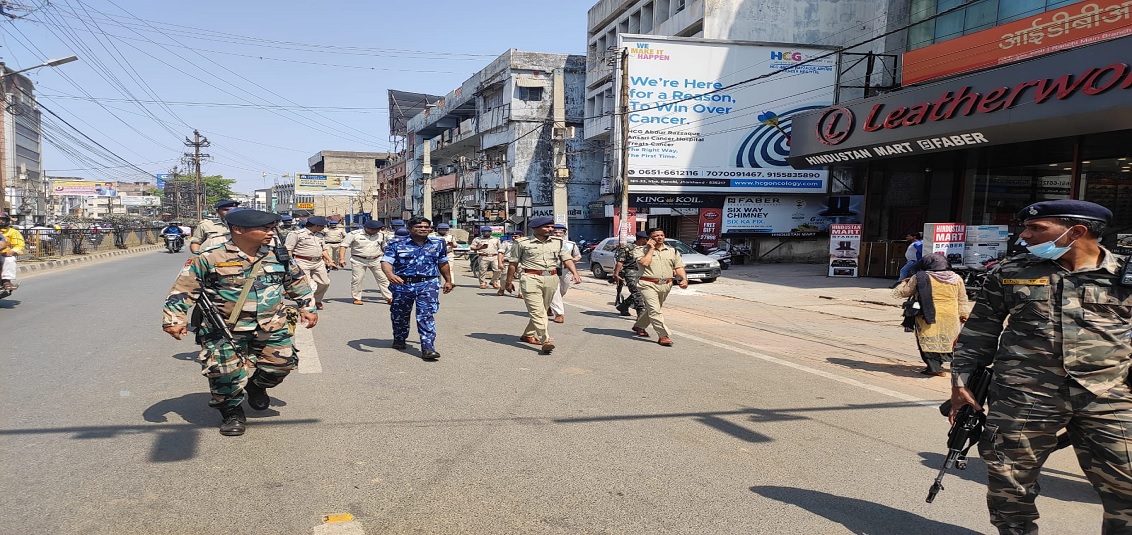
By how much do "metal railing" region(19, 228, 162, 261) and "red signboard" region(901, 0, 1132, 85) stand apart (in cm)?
2673

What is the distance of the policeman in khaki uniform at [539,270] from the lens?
24.8 ft

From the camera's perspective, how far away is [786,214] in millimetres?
27219

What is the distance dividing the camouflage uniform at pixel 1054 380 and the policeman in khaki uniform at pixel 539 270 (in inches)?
197

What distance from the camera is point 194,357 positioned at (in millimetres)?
6703

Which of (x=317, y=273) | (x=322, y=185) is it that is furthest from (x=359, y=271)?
(x=322, y=185)

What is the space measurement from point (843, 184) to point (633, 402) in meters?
25.0

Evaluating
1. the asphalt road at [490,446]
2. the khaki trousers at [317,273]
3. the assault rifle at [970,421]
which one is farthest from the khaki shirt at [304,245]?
the assault rifle at [970,421]

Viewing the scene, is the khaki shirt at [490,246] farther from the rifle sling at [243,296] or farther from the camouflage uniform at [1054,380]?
the camouflage uniform at [1054,380]

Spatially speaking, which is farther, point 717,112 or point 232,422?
point 717,112

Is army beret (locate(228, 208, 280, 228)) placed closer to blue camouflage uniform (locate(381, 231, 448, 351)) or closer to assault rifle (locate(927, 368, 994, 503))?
blue camouflage uniform (locate(381, 231, 448, 351))

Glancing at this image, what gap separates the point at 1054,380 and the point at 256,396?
459 cm

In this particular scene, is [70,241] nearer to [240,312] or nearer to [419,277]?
[419,277]

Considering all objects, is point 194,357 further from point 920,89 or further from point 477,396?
point 920,89

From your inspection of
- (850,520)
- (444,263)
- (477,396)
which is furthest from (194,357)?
(850,520)
